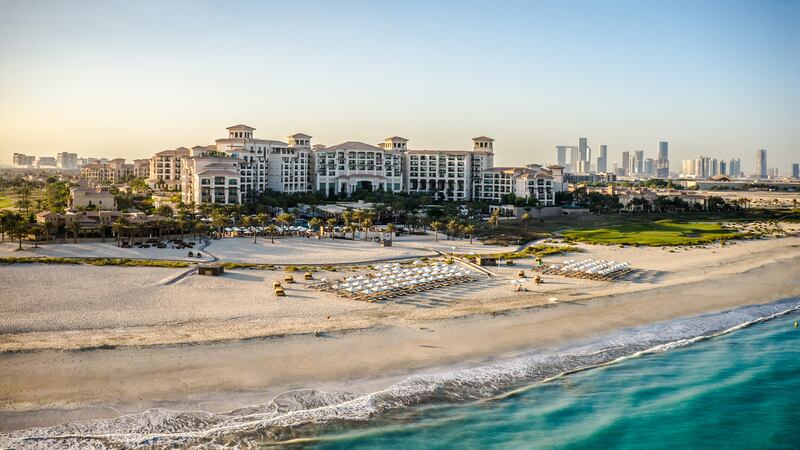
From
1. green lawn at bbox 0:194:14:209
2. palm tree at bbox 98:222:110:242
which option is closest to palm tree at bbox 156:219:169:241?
palm tree at bbox 98:222:110:242

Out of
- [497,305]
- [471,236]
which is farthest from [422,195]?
[497,305]

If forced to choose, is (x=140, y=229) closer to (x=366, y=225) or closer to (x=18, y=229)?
(x=18, y=229)

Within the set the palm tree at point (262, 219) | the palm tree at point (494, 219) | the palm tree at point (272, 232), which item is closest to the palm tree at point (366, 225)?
the palm tree at point (272, 232)

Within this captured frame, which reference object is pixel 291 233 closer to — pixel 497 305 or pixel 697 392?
pixel 497 305

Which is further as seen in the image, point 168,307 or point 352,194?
point 352,194

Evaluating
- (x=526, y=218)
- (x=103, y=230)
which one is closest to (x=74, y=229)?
(x=103, y=230)

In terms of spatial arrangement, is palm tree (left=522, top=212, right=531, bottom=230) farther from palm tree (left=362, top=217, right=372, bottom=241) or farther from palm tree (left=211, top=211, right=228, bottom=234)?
palm tree (left=211, top=211, right=228, bottom=234)

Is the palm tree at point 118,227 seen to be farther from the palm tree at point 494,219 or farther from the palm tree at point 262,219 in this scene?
the palm tree at point 494,219
